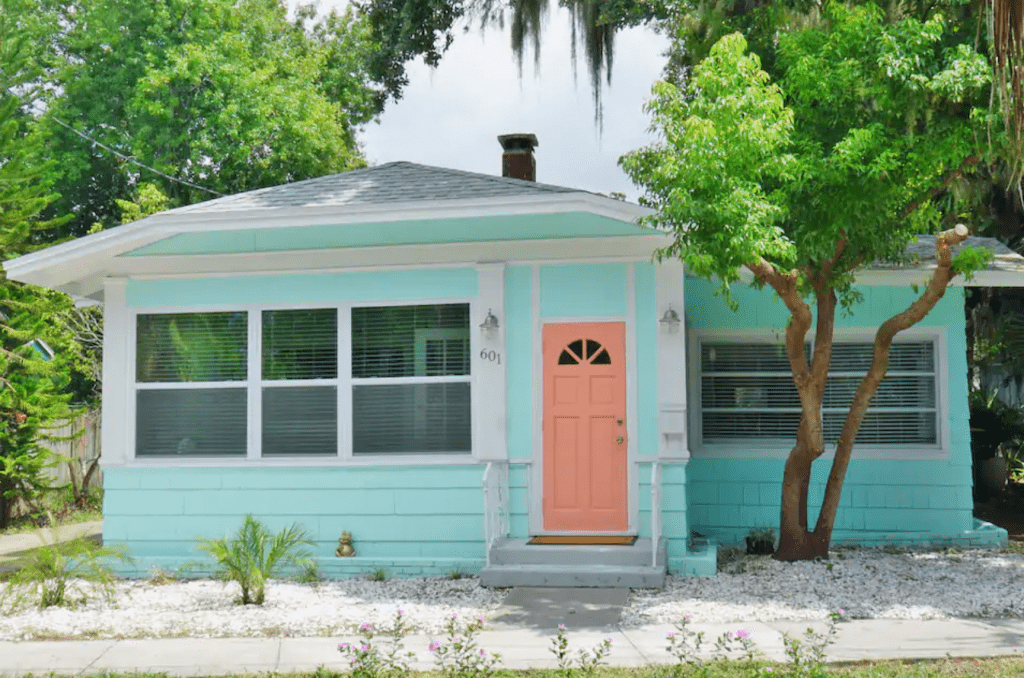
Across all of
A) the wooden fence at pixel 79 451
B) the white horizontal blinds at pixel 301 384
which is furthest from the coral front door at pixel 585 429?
the wooden fence at pixel 79 451

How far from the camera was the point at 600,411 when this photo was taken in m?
9.52

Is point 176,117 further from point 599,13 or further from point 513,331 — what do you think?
point 513,331

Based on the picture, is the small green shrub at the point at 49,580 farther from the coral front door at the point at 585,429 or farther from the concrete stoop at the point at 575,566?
the coral front door at the point at 585,429

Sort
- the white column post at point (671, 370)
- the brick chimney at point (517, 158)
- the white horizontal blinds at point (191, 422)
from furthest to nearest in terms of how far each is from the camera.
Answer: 1. the brick chimney at point (517, 158)
2. the white horizontal blinds at point (191, 422)
3. the white column post at point (671, 370)

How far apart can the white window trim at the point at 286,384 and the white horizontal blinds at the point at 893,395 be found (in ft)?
12.9

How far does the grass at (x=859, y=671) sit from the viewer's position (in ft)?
18.2

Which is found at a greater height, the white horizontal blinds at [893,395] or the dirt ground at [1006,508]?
the white horizontal blinds at [893,395]

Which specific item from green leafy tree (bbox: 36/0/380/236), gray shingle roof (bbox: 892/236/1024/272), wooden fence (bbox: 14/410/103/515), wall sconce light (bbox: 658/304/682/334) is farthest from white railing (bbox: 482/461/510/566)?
green leafy tree (bbox: 36/0/380/236)

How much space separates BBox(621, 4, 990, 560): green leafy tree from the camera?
7.56m

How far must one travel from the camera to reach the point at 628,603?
7.86m

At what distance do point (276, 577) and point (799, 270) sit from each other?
537cm

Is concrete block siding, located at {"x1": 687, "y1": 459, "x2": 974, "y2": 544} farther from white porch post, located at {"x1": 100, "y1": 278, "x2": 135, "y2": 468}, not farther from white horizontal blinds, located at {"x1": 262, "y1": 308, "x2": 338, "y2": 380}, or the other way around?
white porch post, located at {"x1": 100, "y1": 278, "x2": 135, "y2": 468}

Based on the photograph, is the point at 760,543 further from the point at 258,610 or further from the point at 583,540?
the point at 258,610

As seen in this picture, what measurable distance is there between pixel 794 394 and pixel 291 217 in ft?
18.1
